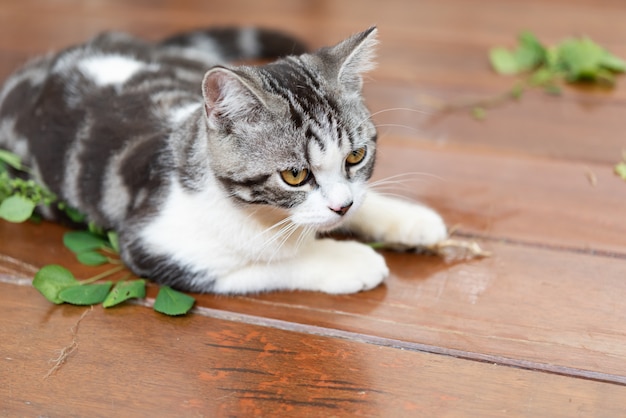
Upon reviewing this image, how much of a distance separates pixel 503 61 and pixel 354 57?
1.22m

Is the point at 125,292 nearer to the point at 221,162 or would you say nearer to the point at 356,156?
the point at 221,162

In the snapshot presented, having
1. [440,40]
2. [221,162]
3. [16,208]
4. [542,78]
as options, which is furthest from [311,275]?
[440,40]

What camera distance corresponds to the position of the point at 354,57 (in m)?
1.38

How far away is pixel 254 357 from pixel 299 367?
0.27 ft

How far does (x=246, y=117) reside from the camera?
1.30 m

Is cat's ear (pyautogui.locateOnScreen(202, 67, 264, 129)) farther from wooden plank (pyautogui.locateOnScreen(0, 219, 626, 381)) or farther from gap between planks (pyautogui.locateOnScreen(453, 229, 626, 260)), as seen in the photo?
gap between planks (pyautogui.locateOnScreen(453, 229, 626, 260))

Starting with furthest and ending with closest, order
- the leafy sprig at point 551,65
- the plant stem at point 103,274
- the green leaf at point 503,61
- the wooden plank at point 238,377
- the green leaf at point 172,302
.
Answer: the green leaf at point 503,61 < the leafy sprig at point 551,65 < the plant stem at point 103,274 < the green leaf at point 172,302 < the wooden plank at point 238,377

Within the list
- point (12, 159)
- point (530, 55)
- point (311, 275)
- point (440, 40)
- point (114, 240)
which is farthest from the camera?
point (440, 40)

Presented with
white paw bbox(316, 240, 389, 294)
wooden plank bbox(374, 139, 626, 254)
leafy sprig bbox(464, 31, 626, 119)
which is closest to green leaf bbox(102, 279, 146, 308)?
white paw bbox(316, 240, 389, 294)

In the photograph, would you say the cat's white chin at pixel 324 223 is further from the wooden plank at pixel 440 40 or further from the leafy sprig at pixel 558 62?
the leafy sprig at pixel 558 62

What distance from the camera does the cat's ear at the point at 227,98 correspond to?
123cm

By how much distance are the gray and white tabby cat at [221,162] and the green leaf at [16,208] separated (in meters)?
0.07

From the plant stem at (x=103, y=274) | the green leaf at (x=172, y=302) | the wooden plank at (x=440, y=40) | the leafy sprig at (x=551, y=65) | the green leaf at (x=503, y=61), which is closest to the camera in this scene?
the green leaf at (x=172, y=302)

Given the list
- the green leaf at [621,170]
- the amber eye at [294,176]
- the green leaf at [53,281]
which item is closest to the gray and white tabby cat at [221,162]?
the amber eye at [294,176]
